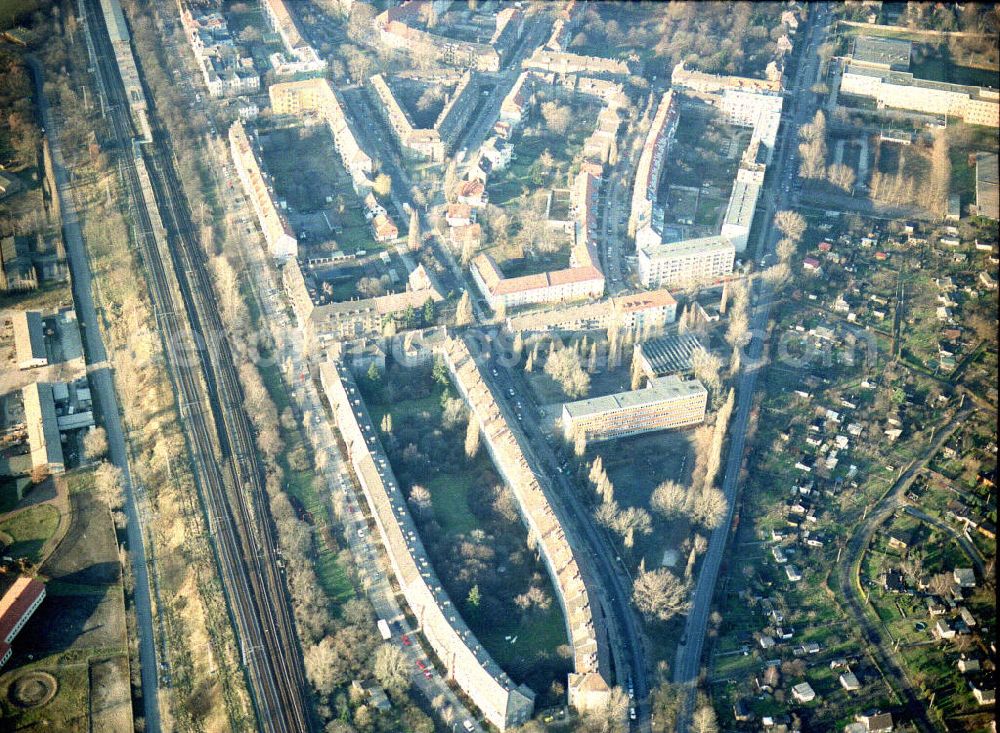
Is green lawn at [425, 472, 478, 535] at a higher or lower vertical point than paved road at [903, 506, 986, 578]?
lower

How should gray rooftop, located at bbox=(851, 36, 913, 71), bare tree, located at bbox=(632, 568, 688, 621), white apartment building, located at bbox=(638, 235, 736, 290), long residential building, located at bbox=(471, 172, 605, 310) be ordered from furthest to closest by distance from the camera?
gray rooftop, located at bbox=(851, 36, 913, 71) < white apartment building, located at bbox=(638, 235, 736, 290) < long residential building, located at bbox=(471, 172, 605, 310) < bare tree, located at bbox=(632, 568, 688, 621)

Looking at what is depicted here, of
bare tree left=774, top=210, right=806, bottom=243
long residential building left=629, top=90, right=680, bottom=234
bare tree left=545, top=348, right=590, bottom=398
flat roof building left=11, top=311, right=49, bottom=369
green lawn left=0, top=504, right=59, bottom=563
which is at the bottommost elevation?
green lawn left=0, top=504, right=59, bottom=563

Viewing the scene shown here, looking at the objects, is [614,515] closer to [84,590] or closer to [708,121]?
[84,590]

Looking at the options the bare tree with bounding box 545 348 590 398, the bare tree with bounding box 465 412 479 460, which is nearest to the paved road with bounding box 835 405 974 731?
the bare tree with bounding box 545 348 590 398

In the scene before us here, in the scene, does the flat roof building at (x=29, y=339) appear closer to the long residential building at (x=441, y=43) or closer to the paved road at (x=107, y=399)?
the paved road at (x=107, y=399)

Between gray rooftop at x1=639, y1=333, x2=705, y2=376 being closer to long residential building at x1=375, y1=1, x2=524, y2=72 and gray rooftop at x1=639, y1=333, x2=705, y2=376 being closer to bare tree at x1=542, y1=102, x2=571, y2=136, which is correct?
bare tree at x1=542, y1=102, x2=571, y2=136

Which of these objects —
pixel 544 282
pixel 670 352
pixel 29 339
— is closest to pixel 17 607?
pixel 29 339
